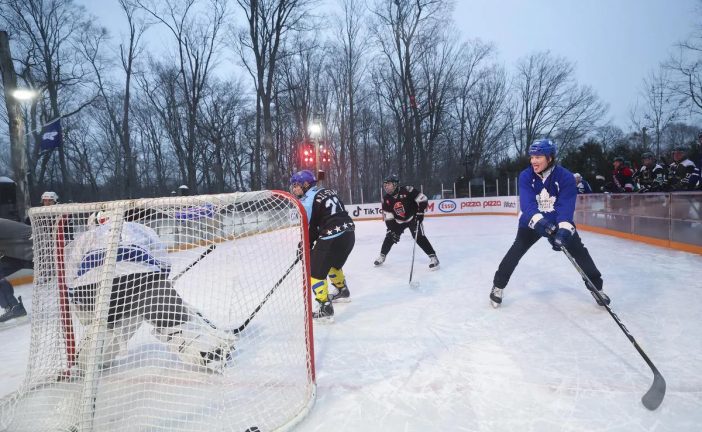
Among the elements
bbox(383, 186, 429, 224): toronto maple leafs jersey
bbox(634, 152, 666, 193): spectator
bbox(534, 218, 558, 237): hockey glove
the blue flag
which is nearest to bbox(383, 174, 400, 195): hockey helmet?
bbox(383, 186, 429, 224): toronto maple leafs jersey

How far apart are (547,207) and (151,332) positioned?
3128mm

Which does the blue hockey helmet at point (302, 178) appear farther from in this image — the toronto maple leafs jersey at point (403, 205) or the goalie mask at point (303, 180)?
the toronto maple leafs jersey at point (403, 205)

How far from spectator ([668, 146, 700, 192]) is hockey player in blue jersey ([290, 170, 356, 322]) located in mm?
6301

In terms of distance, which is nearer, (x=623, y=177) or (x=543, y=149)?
(x=543, y=149)

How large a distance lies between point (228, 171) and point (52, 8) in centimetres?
1249

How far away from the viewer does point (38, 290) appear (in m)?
2.15

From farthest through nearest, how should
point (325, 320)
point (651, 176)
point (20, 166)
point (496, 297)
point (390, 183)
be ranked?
point (20, 166) → point (651, 176) → point (390, 183) → point (496, 297) → point (325, 320)

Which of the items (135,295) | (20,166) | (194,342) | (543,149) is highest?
(20,166)

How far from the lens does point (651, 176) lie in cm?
691

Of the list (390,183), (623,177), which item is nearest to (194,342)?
(390,183)

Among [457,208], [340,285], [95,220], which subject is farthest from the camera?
[457,208]

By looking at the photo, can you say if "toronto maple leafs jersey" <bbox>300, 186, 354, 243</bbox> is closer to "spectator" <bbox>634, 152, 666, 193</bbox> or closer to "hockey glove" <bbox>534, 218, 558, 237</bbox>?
"hockey glove" <bbox>534, 218, 558, 237</bbox>

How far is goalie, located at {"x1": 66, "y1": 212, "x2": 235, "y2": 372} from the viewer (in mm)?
1962

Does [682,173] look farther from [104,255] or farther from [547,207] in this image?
[104,255]
